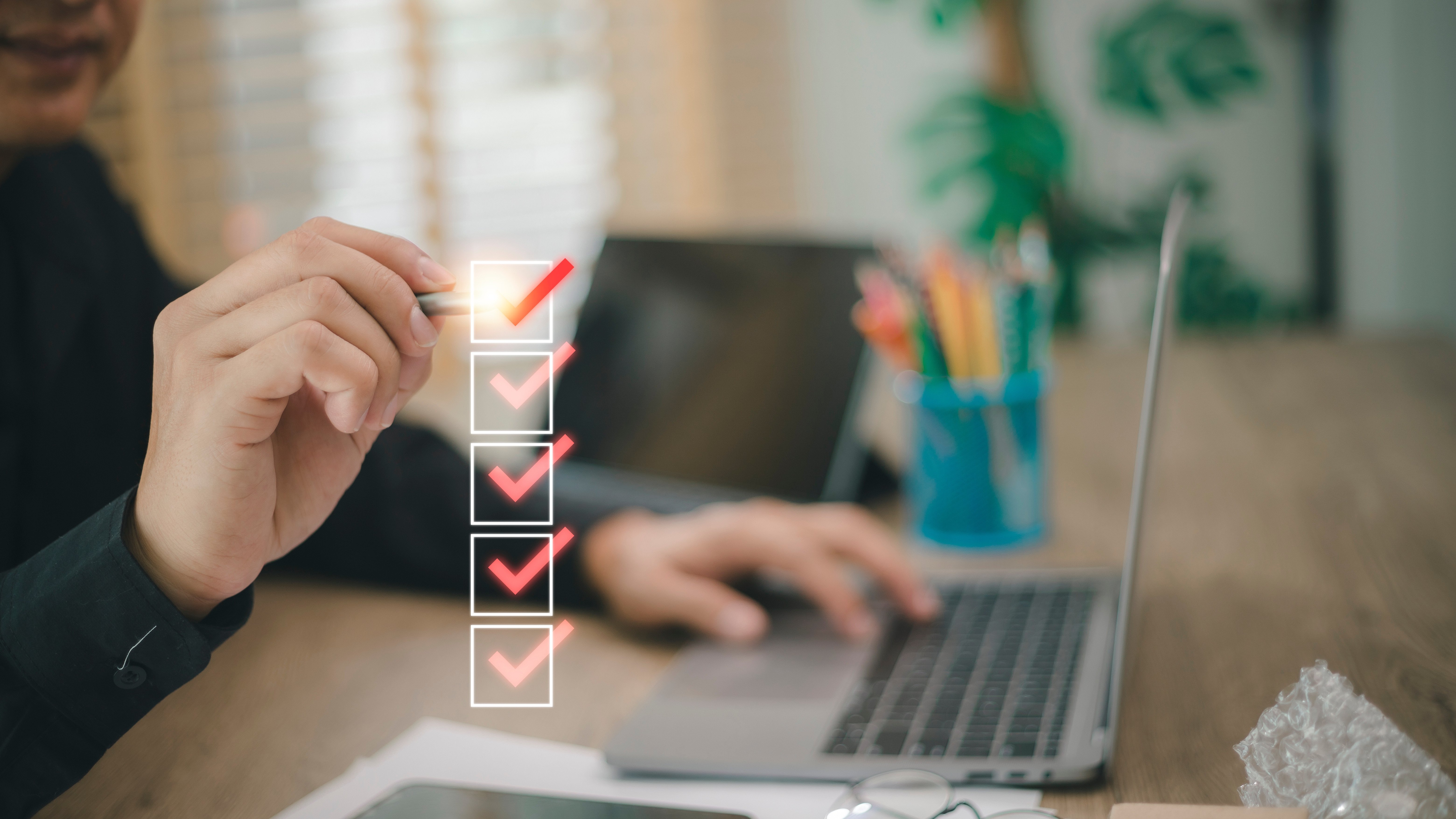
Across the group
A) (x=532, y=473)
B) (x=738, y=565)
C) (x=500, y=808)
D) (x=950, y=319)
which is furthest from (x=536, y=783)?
(x=950, y=319)

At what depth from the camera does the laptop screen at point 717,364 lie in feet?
2.65

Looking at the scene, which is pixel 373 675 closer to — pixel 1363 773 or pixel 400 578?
pixel 400 578

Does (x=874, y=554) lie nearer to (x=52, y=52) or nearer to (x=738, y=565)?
(x=738, y=565)

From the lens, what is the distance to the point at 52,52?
1.57 feet

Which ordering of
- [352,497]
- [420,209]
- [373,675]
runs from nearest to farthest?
[373,675], [352,497], [420,209]

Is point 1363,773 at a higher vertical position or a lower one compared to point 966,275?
lower

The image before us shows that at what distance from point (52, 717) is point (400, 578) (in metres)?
0.31

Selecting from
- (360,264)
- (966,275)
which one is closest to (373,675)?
(360,264)

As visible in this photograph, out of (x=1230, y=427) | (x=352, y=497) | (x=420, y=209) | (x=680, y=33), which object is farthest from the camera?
(x=680, y=33)

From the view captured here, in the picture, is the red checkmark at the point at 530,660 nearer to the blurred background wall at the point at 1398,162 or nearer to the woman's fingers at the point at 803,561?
the woman's fingers at the point at 803,561

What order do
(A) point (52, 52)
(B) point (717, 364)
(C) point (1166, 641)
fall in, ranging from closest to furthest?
(A) point (52, 52) → (C) point (1166, 641) → (B) point (717, 364)

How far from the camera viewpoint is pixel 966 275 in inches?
31.3

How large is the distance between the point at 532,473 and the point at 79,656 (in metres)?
0.18
